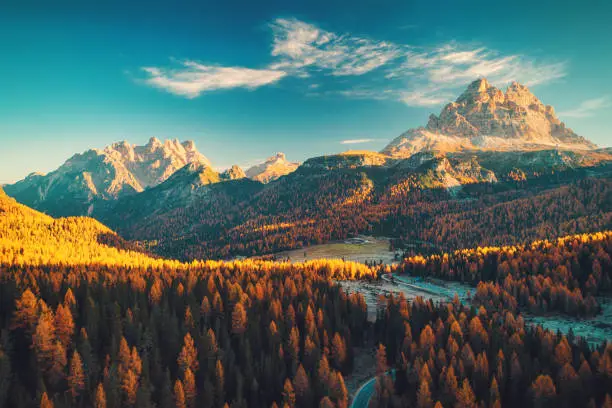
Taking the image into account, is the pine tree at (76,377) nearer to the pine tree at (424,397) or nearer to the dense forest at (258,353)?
the dense forest at (258,353)

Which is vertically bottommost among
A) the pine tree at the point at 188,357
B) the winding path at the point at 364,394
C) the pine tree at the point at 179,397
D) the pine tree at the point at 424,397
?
the winding path at the point at 364,394

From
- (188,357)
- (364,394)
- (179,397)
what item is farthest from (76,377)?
(364,394)

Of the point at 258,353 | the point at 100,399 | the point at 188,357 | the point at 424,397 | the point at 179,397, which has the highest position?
the point at 100,399

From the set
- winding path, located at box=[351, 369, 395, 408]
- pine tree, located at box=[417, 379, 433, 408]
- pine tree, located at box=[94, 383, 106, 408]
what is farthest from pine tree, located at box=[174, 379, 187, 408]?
pine tree, located at box=[417, 379, 433, 408]

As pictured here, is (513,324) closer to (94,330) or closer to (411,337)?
(411,337)

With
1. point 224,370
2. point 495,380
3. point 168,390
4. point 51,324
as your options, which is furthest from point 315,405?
point 51,324

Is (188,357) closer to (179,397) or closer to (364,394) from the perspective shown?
(179,397)

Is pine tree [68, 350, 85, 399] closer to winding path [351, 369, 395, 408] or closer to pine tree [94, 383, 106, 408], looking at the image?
pine tree [94, 383, 106, 408]

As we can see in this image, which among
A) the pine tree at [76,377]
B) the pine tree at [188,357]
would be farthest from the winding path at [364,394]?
the pine tree at [76,377]
